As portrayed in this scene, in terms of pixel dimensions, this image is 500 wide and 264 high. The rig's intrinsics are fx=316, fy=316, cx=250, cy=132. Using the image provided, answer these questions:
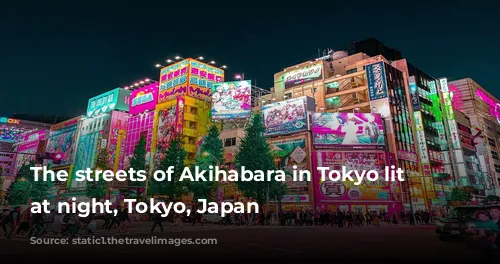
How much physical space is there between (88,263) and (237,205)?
1073 inches

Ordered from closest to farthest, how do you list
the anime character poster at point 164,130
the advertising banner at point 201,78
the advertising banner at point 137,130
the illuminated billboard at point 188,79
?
1. the anime character poster at point 164,130
2. the illuminated billboard at point 188,79
3. the advertising banner at point 201,78
4. the advertising banner at point 137,130

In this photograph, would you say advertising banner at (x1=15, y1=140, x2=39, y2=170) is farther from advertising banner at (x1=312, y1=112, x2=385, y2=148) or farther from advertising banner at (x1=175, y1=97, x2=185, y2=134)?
advertising banner at (x1=312, y1=112, x2=385, y2=148)

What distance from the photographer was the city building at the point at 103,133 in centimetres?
6120

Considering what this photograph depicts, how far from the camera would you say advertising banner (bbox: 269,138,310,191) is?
36.0 meters

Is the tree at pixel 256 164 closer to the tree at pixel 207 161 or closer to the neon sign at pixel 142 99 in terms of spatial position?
the tree at pixel 207 161

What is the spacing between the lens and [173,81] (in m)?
54.7

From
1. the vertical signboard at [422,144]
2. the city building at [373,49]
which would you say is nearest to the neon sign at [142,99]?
the city building at [373,49]

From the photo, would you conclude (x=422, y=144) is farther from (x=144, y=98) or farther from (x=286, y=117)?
(x=144, y=98)

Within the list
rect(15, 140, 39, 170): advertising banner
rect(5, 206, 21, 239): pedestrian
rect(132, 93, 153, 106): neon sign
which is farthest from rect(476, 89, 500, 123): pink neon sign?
rect(15, 140, 39, 170): advertising banner

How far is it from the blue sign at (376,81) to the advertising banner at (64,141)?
202 ft

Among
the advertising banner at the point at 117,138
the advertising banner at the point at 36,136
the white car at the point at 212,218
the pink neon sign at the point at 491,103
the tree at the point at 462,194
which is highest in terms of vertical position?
the pink neon sign at the point at 491,103

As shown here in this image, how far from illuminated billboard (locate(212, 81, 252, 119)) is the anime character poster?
910 cm

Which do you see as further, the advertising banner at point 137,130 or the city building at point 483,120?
the city building at point 483,120

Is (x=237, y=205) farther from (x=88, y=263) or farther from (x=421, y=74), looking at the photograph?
(x=421, y=74)
